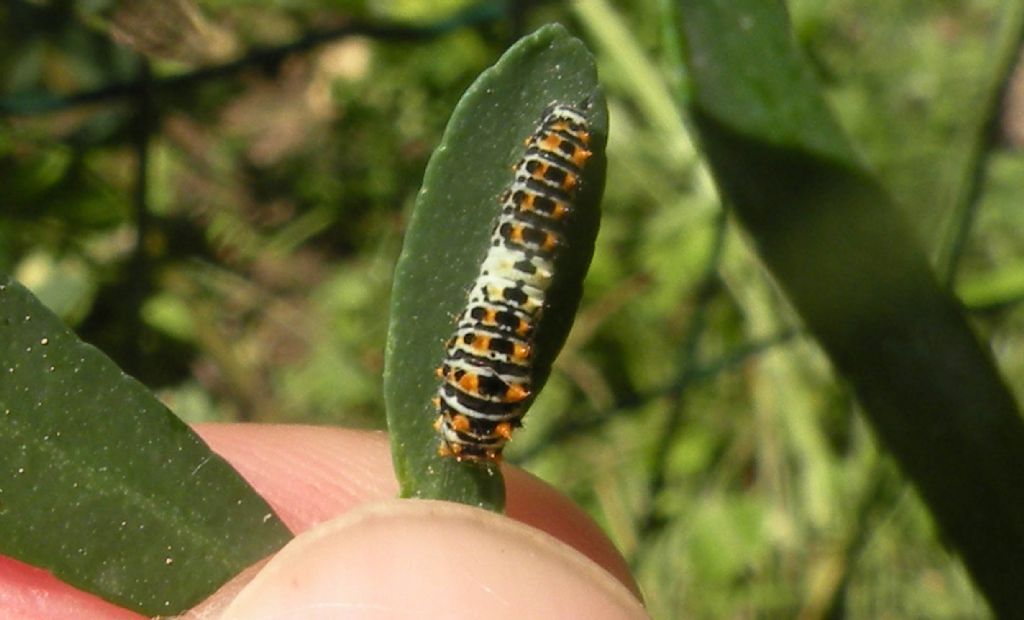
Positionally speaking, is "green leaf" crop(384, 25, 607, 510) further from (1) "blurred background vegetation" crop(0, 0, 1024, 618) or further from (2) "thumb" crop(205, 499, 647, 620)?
(1) "blurred background vegetation" crop(0, 0, 1024, 618)

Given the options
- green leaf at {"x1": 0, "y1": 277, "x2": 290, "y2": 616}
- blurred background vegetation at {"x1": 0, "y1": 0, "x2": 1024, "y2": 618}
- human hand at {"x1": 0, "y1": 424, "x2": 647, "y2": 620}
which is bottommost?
blurred background vegetation at {"x1": 0, "y1": 0, "x2": 1024, "y2": 618}

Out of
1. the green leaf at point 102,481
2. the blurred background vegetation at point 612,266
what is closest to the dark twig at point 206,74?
the blurred background vegetation at point 612,266

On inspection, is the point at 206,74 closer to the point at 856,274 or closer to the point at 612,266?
the point at 856,274

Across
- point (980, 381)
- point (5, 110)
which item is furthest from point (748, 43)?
point (5, 110)

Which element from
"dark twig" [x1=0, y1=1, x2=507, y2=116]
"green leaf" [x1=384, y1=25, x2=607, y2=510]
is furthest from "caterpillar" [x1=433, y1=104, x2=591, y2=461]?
"dark twig" [x1=0, y1=1, x2=507, y2=116]

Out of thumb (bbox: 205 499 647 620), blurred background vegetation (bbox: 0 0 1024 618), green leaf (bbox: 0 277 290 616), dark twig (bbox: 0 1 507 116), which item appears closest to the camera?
green leaf (bbox: 0 277 290 616)

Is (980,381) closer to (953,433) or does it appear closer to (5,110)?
(953,433)
